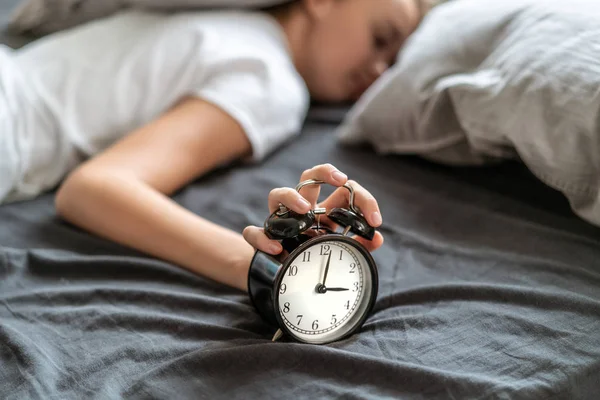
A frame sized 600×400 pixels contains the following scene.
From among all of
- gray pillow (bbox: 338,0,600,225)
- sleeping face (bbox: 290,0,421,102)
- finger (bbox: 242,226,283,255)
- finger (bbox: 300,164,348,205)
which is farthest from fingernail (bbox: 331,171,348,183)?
sleeping face (bbox: 290,0,421,102)

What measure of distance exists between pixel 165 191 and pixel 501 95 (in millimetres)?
564

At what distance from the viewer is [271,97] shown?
3.86 feet

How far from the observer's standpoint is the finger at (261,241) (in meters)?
0.69

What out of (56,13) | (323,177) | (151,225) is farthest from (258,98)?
(56,13)

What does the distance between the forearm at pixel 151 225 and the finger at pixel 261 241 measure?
0.40 feet

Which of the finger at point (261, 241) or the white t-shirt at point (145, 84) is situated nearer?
the finger at point (261, 241)

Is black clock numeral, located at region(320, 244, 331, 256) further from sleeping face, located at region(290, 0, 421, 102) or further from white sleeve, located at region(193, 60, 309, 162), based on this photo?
sleeping face, located at region(290, 0, 421, 102)

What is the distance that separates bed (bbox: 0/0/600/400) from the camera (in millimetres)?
659

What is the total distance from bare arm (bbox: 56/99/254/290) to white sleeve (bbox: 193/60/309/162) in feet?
0.07

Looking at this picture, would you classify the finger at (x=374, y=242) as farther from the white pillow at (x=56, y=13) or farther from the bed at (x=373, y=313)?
the white pillow at (x=56, y=13)

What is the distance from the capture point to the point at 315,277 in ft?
2.28


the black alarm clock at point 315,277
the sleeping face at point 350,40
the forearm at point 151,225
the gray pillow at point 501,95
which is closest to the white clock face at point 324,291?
the black alarm clock at point 315,277

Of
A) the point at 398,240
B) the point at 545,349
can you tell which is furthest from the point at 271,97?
the point at 545,349

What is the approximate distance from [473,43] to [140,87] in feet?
2.03
